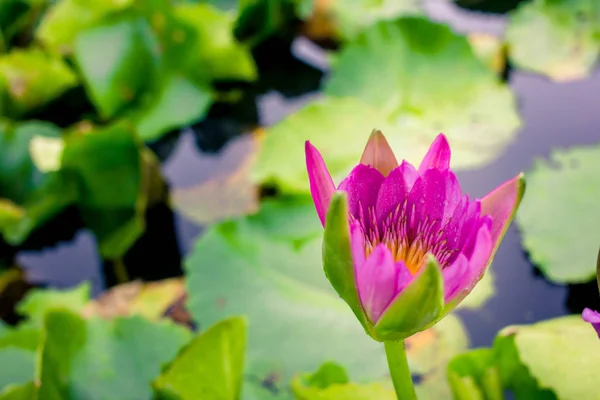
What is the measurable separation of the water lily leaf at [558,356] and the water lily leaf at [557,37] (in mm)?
830

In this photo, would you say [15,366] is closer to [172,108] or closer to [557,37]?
[172,108]

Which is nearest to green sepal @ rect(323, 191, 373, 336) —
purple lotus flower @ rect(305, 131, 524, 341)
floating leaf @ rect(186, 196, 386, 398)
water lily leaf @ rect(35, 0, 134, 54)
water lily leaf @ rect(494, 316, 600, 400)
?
purple lotus flower @ rect(305, 131, 524, 341)

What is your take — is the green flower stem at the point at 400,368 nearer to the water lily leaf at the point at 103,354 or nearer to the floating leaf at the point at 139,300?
the water lily leaf at the point at 103,354

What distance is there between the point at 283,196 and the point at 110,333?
0.38 meters

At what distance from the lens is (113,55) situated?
1.29 metres

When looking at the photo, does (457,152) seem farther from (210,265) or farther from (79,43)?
(79,43)

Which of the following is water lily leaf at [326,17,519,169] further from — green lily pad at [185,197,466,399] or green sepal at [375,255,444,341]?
green sepal at [375,255,444,341]

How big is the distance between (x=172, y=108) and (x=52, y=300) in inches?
19.3

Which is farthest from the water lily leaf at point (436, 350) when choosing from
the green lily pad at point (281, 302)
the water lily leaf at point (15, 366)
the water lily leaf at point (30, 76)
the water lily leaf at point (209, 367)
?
the water lily leaf at point (30, 76)

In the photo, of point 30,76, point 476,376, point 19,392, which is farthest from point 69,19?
point 476,376

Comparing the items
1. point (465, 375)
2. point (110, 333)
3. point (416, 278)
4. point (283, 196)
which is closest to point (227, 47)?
point (283, 196)

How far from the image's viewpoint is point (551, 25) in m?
1.33

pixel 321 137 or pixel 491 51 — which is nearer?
pixel 321 137

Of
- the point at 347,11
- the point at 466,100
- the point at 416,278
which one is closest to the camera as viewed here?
the point at 416,278
